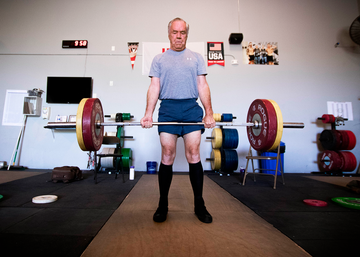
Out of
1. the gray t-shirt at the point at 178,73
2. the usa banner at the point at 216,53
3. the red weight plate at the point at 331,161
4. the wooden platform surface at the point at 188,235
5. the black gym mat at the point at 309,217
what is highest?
the usa banner at the point at 216,53

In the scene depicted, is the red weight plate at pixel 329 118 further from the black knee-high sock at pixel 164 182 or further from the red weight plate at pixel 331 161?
the black knee-high sock at pixel 164 182

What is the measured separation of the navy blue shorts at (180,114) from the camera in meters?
1.27

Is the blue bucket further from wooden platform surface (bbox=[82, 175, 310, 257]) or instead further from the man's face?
the man's face

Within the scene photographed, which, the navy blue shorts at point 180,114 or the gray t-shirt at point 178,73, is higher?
the gray t-shirt at point 178,73

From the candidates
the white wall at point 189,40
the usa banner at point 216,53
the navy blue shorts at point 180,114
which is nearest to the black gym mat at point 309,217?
the navy blue shorts at point 180,114

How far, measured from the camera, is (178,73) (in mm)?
1307

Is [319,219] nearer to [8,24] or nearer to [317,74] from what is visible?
[317,74]

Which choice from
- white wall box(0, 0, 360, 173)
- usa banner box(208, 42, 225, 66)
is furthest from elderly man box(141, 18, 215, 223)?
usa banner box(208, 42, 225, 66)

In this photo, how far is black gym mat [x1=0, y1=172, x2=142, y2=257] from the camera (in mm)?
885

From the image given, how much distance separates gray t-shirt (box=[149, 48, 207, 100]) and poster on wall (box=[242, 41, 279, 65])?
2.93 meters

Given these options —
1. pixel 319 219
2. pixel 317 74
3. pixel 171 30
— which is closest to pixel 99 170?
pixel 171 30

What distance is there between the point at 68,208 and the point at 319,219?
1.84 m

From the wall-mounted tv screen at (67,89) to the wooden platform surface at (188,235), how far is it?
2.95m

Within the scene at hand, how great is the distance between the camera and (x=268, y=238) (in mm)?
995
